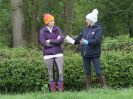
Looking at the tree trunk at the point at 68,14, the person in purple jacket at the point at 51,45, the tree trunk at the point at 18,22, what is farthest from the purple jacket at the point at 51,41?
the tree trunk at the point at 68,14

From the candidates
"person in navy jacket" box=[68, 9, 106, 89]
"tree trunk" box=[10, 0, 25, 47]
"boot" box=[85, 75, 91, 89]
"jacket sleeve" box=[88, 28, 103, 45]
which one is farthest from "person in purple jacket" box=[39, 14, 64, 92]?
"tree trunk" box=[10, 0, 25, 47]

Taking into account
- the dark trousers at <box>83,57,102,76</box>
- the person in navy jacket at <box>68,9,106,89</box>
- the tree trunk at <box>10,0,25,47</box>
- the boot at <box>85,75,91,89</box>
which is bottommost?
the boot at <box>85,75,91,89</box>

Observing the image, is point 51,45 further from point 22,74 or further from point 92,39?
point 22,74

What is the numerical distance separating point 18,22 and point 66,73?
6771 mm

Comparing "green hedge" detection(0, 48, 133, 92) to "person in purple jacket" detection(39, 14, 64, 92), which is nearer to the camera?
"person in purple jacket" detection(39, 14, 64, 92)

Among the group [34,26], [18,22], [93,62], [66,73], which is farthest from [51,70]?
[34,26]

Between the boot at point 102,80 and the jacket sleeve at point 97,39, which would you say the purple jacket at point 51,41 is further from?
the boot at point 102,80

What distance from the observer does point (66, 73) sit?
12109 mm

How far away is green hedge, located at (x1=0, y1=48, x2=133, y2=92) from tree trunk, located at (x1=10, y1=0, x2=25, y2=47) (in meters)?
6.04

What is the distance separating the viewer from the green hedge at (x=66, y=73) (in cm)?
1209

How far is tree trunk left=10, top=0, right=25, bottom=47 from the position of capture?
60.1 feet

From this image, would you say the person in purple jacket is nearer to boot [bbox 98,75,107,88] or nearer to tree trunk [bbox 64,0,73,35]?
boot [bbox 98,75,107,88]

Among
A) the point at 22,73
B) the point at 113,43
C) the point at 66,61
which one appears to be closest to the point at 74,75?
the point at 66,61

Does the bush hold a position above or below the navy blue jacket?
below
